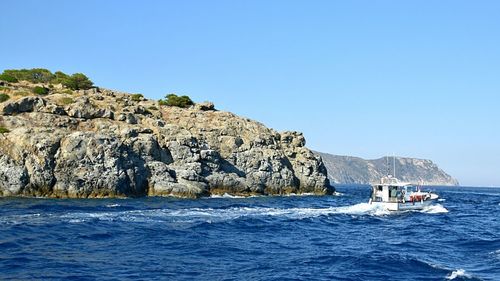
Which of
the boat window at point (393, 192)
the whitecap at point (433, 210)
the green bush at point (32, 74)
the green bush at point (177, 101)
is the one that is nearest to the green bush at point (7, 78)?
the green bush at point (32, 74)

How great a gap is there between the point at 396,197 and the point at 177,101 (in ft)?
217

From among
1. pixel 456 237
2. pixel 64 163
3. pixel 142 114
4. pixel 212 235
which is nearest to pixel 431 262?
pixel 456 237

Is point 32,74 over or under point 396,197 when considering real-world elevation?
over

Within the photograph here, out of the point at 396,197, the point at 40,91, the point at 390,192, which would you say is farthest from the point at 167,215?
the point at 40,91

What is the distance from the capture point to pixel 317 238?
3609 centimetres

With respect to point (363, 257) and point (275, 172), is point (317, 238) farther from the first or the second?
point (275, 172)

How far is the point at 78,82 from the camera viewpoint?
108 meters

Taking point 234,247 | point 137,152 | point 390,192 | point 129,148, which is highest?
point 129,148

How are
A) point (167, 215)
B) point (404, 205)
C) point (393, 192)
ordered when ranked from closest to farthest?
point (167, 215), point (404, 205), point (393, 192)

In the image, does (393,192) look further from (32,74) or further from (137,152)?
(32,74)

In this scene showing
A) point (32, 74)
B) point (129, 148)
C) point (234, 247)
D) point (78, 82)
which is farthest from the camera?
point (32, 74)

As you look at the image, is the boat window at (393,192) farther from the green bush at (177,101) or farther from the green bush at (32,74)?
the green bush at (32,74)

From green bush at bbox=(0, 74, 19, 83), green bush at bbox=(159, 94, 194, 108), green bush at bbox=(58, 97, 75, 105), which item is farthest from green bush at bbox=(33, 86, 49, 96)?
green bush at bbox=(159, 94, 194, 108)

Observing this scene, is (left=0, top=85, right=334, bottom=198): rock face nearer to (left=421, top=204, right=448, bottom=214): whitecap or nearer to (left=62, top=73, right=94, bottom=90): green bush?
(left=62, top=73, right=94, bottom=90): green bush
